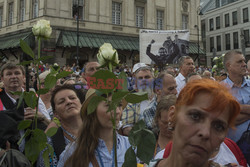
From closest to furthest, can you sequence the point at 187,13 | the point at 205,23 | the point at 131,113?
the point at 131,113
the point at 187,13
the point at 205,23

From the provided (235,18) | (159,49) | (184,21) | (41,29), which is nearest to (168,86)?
(41,29)

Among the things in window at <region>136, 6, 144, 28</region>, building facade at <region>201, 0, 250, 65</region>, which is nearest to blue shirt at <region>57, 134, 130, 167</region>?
window at <region>136, 6, 144, 28</region>

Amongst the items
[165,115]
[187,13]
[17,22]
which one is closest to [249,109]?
[165,115]

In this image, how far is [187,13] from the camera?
29.7 metres

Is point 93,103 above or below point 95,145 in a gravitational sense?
above

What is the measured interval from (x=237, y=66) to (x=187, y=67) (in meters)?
2.02

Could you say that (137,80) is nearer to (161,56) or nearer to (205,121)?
(205,121)

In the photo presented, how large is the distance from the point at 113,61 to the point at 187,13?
30489 mm

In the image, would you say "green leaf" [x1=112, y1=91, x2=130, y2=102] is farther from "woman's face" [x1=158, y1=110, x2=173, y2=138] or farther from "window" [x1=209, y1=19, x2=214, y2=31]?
"window" [x1=209, y1=19, x2=214, y2=31]

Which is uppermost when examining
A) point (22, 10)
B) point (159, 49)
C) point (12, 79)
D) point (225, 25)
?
point (225, 25)

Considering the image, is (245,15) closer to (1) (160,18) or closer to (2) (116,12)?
(1) (160,18)

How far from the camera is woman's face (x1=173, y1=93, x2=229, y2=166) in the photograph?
126cm

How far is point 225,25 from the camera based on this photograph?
148 ft

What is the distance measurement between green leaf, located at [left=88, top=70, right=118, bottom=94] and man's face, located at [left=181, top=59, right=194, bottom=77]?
475cm
